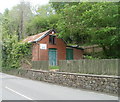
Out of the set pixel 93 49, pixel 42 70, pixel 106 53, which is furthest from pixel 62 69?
pixel 93 49

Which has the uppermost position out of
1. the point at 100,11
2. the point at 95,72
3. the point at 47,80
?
the point at 100,11

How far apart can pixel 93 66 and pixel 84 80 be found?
119 cm

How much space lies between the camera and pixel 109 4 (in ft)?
50.1

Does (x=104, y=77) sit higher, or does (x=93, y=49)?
(x=93, y=49)

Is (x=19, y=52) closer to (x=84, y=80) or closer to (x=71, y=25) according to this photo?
(x=71, y=25)

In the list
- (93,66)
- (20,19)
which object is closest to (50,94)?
(93,66)

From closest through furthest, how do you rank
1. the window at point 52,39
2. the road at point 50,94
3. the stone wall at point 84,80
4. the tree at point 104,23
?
the road at point 50,94, the stone wall at point 84,80, the tree at point 104,23, the window at point 52,39

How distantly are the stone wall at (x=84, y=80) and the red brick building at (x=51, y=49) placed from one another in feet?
23.1

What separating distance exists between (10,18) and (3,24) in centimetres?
225

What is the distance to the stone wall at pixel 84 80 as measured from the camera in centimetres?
1024

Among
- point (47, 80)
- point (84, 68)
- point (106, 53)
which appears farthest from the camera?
point (106, 53)

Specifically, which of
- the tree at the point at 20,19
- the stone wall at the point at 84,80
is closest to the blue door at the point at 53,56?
the stone wall at the point at 84,80

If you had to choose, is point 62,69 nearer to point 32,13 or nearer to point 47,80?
point 47,80

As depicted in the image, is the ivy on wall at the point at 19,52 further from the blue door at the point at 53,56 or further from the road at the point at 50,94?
the road at the point at 50,94
